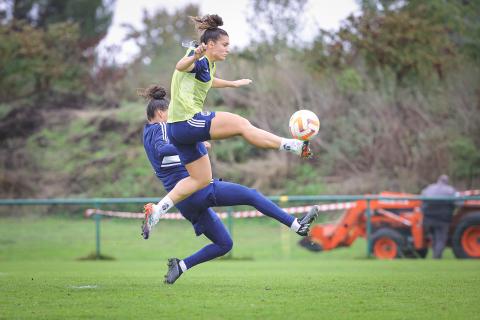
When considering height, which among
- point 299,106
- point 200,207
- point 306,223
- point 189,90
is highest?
point 299,106

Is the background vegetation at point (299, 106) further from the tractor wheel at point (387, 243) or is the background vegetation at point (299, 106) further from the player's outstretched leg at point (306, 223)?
the player's outstretched leg at point (306, 223)

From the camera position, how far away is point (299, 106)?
25.4 metres

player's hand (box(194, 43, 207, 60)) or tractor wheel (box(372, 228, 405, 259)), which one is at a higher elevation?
player's hand (box(194, 43, 207, 60))

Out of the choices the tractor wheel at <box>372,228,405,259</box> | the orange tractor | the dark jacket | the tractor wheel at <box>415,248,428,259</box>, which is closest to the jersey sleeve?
the orange tractor

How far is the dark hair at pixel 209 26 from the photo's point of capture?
747 cm

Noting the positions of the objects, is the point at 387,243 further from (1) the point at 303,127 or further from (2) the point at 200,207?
(1) the point at 303,127

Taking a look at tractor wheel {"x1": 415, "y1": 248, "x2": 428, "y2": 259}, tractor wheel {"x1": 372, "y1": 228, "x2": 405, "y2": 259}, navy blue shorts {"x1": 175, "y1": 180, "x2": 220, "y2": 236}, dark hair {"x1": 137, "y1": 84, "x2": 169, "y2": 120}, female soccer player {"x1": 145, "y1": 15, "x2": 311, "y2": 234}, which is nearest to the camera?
female soccer player {"x1": 145, "y1": 15, "x2": 311, "y2": 234}

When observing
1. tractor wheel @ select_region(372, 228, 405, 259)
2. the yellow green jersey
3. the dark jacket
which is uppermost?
the yellow green jersey

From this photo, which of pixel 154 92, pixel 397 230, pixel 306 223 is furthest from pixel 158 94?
pixel 397 230

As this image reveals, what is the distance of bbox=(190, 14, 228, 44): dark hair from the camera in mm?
7473

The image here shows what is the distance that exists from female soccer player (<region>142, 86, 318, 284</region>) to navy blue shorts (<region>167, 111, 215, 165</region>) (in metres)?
0.18

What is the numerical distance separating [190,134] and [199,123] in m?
0.14

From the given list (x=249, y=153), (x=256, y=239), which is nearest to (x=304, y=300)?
(x=256, y=239)

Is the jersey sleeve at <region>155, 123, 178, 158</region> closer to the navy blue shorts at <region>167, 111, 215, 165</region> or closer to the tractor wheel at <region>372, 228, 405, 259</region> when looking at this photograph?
the navy blue shorts at <region>167, 111, 215, 165</region>
